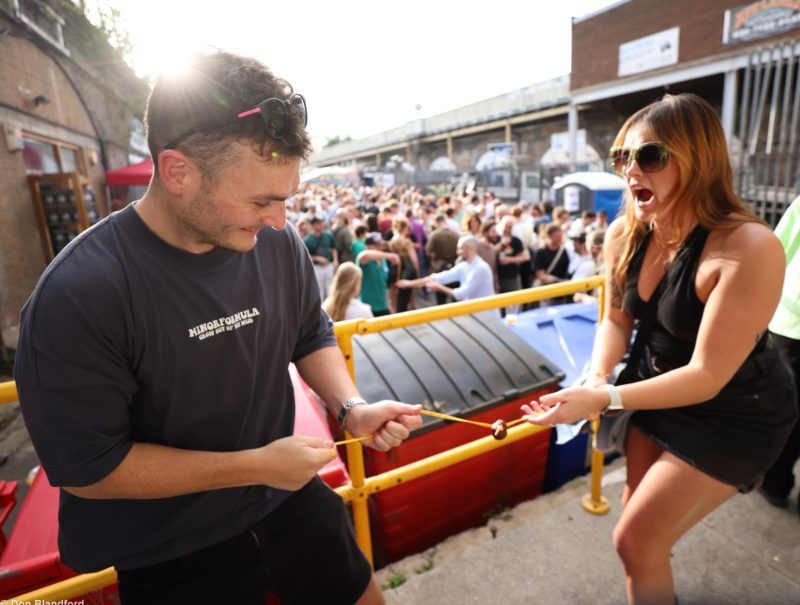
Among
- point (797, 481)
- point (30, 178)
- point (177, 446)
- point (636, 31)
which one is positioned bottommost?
point (797, 481)

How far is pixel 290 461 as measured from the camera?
4.06ft

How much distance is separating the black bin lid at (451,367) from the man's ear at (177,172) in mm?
1765

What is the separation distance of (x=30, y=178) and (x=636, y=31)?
2190 cm

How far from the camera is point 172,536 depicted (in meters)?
1.27

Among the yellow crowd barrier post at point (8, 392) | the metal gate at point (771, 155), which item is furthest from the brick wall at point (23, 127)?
the metal gate at point (771, 155)

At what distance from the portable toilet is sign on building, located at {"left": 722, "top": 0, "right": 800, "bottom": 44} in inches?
299

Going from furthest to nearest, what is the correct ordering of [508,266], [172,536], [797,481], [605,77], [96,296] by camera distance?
[605,77]
[508,266]
[797,481]
[172,536]
[96,296]

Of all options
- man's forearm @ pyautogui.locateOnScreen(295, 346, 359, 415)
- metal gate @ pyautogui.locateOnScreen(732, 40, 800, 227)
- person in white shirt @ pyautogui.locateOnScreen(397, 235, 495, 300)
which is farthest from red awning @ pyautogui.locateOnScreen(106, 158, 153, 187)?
metal gate @ pyautogui.locateOnScreen(732, 40, 800, 227)

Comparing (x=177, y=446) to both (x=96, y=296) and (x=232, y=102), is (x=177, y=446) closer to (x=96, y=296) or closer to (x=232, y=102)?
(x=96, y=296)

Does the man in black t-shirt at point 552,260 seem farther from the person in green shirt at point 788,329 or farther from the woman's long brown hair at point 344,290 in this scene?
the person in green shirt at point 788,329

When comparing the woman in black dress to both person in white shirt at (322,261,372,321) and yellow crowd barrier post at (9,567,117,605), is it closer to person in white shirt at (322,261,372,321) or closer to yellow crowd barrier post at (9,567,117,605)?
yellow crowd barrier post at (9,567,117,605)

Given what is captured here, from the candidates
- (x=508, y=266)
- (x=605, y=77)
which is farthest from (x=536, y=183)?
(x=508, y=266)

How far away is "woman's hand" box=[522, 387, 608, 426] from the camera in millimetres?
1620

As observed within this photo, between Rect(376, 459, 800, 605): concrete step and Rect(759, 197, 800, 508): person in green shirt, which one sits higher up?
Rect(759, 197, 800, 508): person in green shirt
